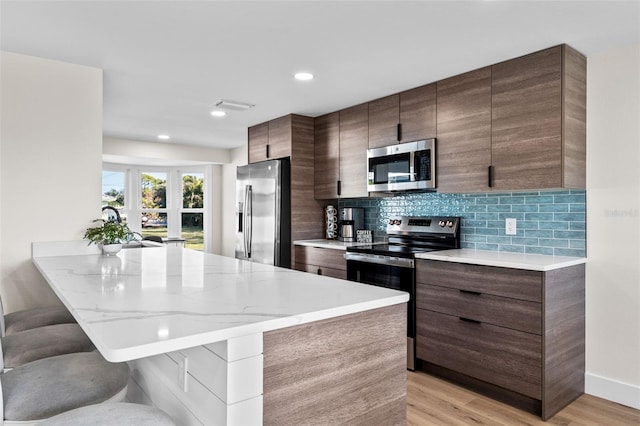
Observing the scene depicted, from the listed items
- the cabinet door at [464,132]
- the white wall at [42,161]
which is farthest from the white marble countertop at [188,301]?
the cabinet door at [464,132]

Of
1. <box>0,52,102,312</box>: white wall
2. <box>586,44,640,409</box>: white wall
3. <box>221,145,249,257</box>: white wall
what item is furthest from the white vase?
<box>221,145,249,257</box>: white wall

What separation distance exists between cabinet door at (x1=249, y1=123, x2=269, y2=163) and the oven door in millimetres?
1832

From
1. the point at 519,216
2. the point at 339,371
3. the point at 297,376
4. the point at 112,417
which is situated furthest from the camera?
the point at 519,216

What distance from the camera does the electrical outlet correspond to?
1.29m

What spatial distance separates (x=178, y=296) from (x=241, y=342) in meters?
0.43

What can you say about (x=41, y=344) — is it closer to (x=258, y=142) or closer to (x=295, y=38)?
(x=295, y=38)

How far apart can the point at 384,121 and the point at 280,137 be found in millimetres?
1301

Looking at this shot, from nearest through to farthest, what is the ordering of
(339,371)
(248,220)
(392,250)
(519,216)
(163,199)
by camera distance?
(339,371) → (519,216) → (392,250) → (248,220) → (163,199)

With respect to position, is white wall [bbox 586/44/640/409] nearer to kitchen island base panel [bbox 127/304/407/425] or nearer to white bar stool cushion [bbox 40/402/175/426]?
kitchen island base panel [bbox 127/304/407/425]

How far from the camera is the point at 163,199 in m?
7.45

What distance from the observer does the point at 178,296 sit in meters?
1.44

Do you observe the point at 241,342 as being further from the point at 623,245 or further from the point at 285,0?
the point at 623,245

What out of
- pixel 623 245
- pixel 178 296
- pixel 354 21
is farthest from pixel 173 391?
pixel 623 245

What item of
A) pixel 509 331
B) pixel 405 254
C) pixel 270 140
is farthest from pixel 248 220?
pixel 509 331
